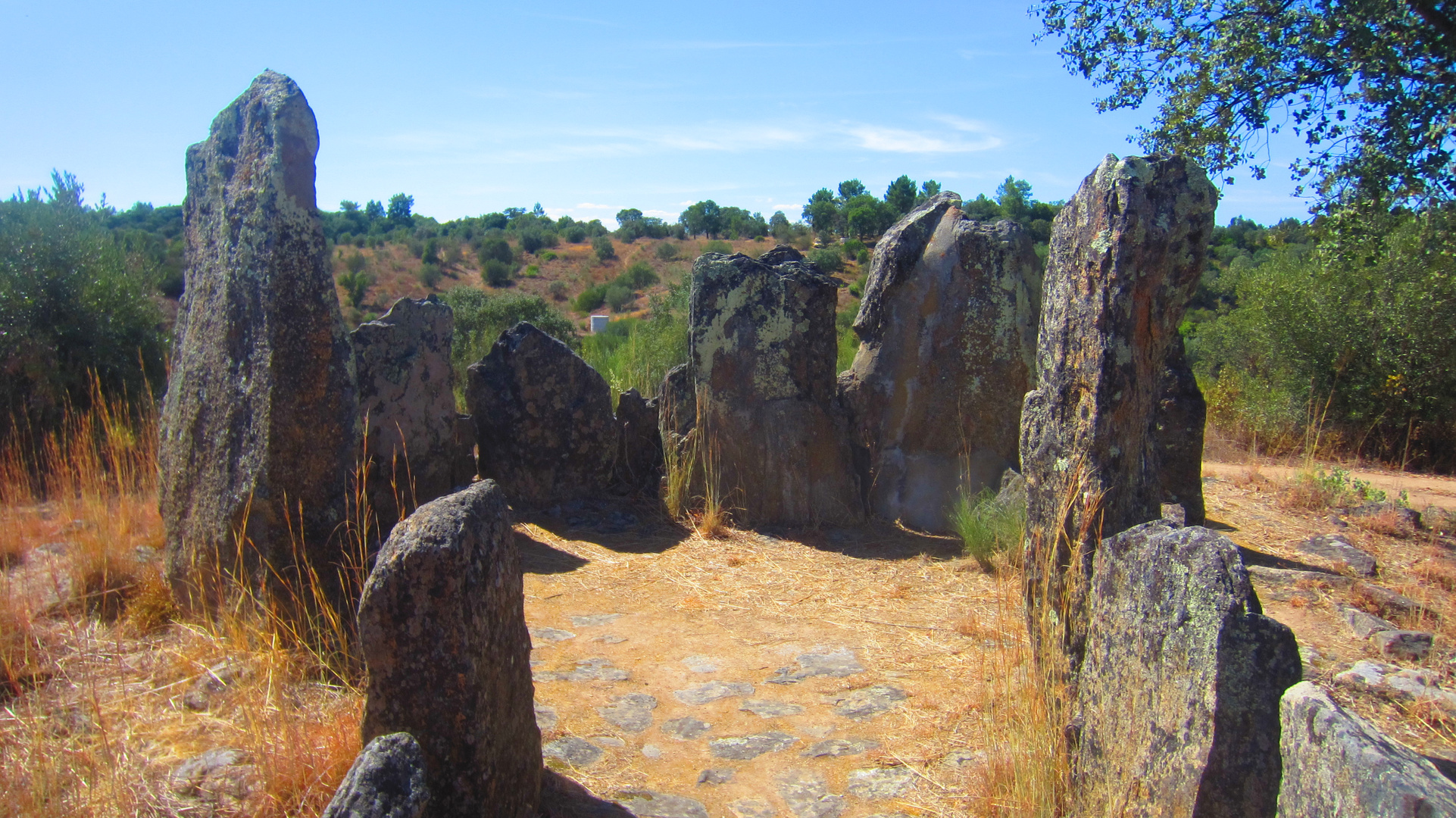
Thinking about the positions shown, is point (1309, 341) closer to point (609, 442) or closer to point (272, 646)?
point (609, 442)

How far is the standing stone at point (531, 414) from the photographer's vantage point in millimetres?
7008

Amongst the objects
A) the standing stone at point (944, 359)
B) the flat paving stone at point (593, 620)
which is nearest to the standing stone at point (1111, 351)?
the flat paving stone at point (593, 620)

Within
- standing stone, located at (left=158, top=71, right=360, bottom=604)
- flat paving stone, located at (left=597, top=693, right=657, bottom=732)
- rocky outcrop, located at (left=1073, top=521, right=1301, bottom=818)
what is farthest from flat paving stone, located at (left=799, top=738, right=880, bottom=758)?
standing stone, located at (left=158, top=71, right=360, bottom=604)

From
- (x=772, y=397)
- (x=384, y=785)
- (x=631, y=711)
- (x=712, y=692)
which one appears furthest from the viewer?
(x=772, y=397)

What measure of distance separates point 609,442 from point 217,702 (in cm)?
400

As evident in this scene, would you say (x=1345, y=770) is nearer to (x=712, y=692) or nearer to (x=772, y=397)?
(x=712, y=692)

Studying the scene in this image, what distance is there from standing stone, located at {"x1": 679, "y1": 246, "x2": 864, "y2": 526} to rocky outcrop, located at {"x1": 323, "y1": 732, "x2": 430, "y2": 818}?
4.51m

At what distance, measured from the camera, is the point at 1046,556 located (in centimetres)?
347

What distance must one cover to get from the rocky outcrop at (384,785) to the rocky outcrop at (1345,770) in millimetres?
1913

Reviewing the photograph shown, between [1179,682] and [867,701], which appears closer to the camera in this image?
[1179,682]

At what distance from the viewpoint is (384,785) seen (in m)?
2.26

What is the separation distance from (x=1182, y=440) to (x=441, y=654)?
5461 millimetres

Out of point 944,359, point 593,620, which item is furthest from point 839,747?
point 944,359

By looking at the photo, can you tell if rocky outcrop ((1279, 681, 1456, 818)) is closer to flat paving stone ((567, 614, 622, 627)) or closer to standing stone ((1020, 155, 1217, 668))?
standing stone ((1020, 155, 1217, 668))
